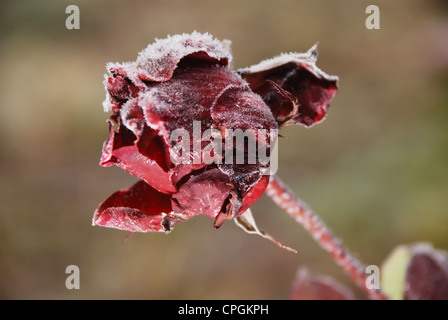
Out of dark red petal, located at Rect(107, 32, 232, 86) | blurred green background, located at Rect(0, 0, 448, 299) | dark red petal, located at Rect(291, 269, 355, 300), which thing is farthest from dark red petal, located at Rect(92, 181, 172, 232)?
blurred green background, located at Rect(0, 0, 448, 299)

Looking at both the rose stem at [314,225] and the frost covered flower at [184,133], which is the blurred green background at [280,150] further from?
the frost covered flower at [184,133]

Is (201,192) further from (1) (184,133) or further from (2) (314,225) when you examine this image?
(2) (314,225)

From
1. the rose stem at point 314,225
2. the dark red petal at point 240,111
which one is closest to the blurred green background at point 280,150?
the rose stem at point 314,225

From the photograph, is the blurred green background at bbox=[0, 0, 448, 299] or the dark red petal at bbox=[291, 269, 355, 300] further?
the blurred green background at bbox=[0, 0, 448, 299]

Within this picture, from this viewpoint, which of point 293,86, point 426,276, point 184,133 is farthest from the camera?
point 426,276

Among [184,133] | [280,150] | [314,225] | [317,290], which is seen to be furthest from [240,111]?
[280,150]

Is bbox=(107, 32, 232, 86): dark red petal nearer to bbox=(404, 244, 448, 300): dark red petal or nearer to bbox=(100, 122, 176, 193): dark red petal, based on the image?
bbox=(100, 122, 176, 193): dark red petal
